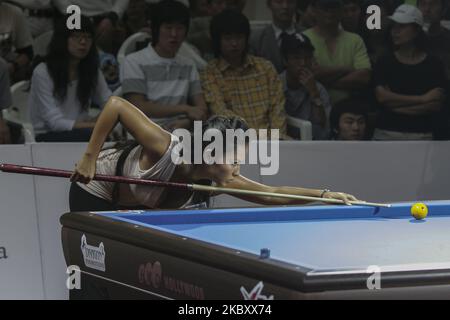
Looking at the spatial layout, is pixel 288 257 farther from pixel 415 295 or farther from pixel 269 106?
pixel 269 106

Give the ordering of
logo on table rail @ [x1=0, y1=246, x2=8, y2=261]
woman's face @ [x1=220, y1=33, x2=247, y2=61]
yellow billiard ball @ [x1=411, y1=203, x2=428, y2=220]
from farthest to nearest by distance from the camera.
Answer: woman's face @ [x1=220, y1=33, x2=247, y2=61] < logo on table rail @ [x1=0, y1=246, x2=8, y2=261] < yellow billiard ball @ [x1=411, y1=203, x2=428, y2=220]

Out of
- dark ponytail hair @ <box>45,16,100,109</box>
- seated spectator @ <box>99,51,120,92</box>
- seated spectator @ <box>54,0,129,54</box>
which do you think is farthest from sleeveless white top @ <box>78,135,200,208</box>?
seated spectator @ <box>54,0,129,54</box>

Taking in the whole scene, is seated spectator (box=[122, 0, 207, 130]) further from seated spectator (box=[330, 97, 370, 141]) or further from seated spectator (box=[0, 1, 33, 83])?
seated spectator (box=[330, 97, 370, 141])

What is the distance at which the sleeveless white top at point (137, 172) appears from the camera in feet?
19.0

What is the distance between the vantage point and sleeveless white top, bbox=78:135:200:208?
5.80 meters

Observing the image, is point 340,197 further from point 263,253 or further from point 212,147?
point 263,253

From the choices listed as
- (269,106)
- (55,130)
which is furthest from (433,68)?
(55,130)

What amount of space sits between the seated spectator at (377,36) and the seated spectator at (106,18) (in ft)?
5.86

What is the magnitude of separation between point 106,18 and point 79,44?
0.28 meters

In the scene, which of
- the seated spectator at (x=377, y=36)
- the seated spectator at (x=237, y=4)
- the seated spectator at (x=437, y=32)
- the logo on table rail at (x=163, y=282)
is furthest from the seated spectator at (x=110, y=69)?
the logo on table rail at (x=163, y=282)

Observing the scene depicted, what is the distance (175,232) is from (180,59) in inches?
123

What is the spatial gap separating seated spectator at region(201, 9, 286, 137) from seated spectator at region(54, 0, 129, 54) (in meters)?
0.67
